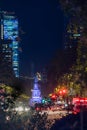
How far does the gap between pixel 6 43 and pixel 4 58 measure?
0.51m

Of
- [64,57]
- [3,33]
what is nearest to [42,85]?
[64,57]

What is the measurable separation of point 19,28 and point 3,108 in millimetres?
2674

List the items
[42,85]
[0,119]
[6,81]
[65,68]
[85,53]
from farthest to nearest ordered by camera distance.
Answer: [42,85], [65,68], [6,81], [0,119], [85,53]

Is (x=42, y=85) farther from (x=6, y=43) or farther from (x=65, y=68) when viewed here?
(x=6, y=43)

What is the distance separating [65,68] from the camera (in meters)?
70.2

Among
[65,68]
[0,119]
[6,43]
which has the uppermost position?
[6,43]

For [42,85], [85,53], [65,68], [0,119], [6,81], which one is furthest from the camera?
[42,85]

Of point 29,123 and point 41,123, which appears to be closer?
point 29,123

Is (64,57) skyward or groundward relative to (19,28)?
groundward

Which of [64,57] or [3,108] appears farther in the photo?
[64,57]

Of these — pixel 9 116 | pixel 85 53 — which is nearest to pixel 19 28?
pixel 9 116

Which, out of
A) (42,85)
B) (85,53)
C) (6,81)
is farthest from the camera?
(42,85)

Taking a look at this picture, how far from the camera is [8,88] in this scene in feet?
51.7

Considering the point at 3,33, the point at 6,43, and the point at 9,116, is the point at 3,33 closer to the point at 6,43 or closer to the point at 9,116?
the point at 6,43
